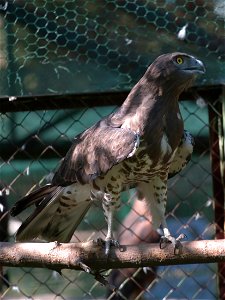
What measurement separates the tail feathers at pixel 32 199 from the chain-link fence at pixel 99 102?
78 centimetres

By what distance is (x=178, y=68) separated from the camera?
3461mm

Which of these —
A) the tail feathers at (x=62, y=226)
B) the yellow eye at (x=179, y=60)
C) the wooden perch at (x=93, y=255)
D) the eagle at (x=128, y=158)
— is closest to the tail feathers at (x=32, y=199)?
the eagle at (x=128, y=158)

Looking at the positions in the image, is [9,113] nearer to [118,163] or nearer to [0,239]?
[0,239]

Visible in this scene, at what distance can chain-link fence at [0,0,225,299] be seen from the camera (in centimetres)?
436

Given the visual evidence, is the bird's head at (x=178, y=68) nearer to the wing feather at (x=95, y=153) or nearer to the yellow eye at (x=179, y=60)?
the yellow eye at (x=179, y=60)

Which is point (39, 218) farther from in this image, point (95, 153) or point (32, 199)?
point (95, 153)

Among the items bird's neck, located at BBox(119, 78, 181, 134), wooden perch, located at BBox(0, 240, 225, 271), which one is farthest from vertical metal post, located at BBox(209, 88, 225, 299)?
wooden perch, located at BBox(0, 240, 225, 271)

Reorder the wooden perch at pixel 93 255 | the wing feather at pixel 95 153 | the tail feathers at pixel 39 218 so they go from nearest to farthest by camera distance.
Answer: the wooden perch at pixel 93 255, the wing feather at pixel 95 153, the tail feathers at pixel 39 218

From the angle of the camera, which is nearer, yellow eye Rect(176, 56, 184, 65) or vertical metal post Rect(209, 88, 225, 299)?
yellow eye Rect(176, 56, 184, 65)

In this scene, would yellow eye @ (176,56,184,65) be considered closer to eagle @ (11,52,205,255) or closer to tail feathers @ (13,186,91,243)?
eagle @ (11,52,205,255)

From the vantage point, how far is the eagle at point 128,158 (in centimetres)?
343

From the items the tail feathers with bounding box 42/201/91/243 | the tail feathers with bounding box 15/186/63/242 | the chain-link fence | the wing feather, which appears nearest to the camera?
the wing feather

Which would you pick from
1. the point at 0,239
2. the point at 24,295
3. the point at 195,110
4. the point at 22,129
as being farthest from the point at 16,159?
the point at 195,110

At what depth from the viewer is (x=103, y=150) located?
3.44 m
